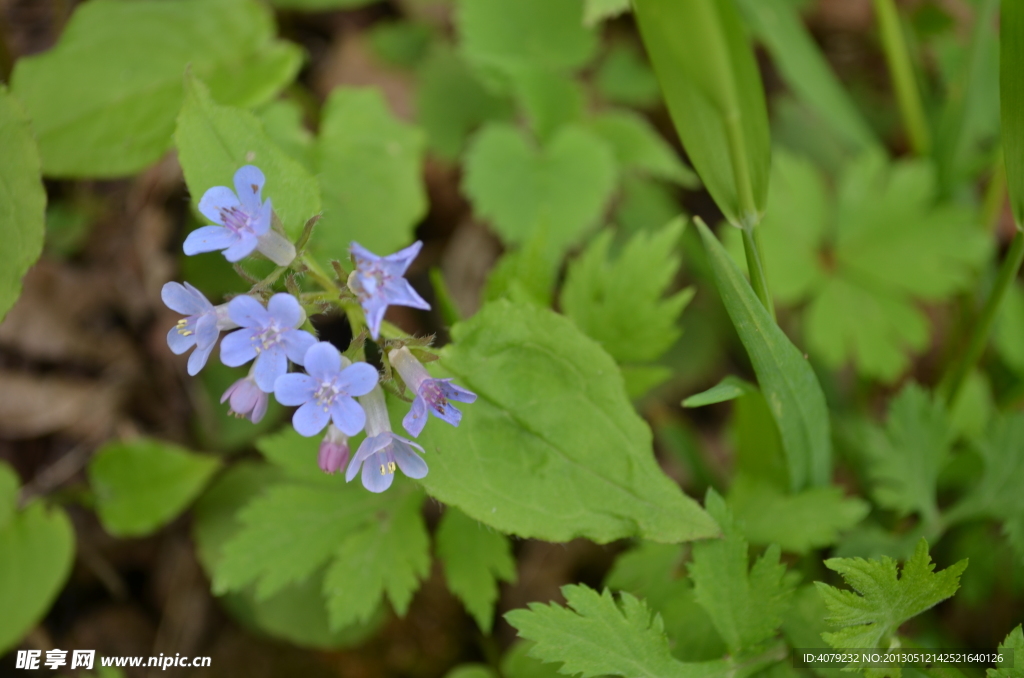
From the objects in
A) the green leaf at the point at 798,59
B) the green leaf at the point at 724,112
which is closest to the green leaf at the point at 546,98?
the green leaf at the point at 798,59

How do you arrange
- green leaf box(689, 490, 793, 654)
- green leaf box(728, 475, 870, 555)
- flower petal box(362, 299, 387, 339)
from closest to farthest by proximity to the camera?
flower petal box(362, 299, 387, 339) < green leaf box(689, 490, 793, 654) < green leaf box(728, 475, 870, 555)

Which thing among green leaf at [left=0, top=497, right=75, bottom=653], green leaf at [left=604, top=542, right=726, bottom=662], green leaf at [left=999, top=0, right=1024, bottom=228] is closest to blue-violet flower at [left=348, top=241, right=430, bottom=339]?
green leaf at [left=604, top=542, right=726, bottom=662]

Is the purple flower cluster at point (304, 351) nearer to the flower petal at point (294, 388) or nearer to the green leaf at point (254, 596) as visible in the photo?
the flower petal at point (294, 388)

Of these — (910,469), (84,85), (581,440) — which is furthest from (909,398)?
(84,85)

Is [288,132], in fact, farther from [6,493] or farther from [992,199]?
[992,199]

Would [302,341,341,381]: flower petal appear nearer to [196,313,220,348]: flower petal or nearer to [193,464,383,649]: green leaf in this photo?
[196,313,220,348]: flower petal

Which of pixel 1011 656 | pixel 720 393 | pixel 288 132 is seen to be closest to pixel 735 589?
pixel 720 393

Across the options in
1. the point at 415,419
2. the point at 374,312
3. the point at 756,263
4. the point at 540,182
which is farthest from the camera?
the point at 540,182
